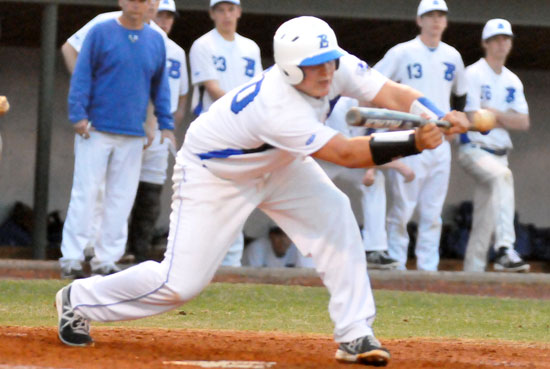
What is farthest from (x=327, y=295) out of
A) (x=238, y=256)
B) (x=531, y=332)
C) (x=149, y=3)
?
(x=149, y=3)

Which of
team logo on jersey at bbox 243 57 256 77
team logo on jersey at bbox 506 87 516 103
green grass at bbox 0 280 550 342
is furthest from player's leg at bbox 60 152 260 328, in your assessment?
team logo on jersey at bbox 506 87 516 103

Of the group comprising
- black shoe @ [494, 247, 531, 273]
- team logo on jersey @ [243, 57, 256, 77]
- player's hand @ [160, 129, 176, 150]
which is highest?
team logo on jersey @ [243, 57, 256, 77]

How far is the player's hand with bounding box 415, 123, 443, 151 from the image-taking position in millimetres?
4492

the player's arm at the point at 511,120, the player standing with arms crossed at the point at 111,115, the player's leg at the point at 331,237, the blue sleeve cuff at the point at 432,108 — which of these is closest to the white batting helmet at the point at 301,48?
the blue sleeve cuff at the point at 432,108

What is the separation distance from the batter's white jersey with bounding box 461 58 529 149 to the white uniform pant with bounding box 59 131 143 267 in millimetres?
2807

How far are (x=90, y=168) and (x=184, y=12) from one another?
320cm

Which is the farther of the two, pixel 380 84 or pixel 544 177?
pixel 544 177

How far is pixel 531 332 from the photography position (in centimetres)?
692

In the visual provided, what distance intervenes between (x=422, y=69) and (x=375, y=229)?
1283mm

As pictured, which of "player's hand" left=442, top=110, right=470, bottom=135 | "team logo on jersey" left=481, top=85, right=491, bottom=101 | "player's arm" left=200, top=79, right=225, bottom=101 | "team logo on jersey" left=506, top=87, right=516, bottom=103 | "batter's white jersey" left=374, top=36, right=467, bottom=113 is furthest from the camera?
"team logo on jersey" left=506, top=87, right=516, bottom=103

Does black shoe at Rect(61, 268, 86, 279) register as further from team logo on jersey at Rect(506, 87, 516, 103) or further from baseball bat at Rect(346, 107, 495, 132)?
baseball bat at Rect(346, 107, 495, 132)

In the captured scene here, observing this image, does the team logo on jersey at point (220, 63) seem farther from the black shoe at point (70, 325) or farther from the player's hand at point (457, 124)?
the player's hand at point (457, 124)

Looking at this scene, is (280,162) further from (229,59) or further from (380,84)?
(229,59)

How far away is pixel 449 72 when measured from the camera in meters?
8.98
